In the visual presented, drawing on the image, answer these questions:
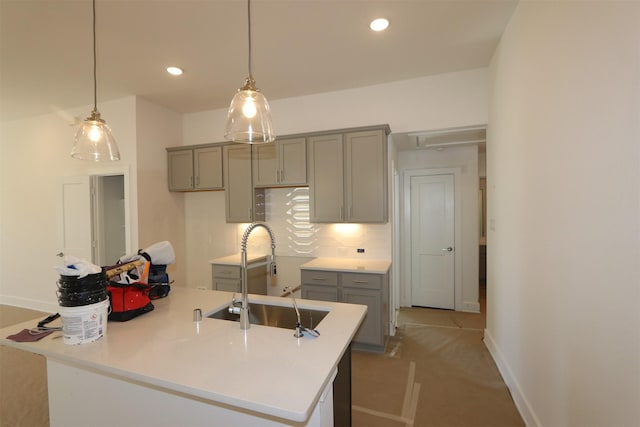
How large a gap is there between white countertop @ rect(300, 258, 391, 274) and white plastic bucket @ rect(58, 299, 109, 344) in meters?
2.00

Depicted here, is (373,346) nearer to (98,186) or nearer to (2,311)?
(98,186)

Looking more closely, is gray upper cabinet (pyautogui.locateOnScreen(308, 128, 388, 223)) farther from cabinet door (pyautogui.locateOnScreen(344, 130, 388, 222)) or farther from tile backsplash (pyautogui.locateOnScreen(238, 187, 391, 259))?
tile backsplash (pyautogui.locateOnScreen(238, 187, 391, 259))

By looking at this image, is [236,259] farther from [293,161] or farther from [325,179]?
[325,179]

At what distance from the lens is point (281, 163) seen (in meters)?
3.47

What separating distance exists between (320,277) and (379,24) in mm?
2453

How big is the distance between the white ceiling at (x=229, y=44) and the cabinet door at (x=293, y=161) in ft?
2.33

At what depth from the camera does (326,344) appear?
1.27 m

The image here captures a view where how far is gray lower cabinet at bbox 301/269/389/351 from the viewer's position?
2.89 metres

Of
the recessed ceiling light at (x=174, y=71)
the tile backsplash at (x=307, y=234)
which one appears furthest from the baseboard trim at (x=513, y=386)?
the recessed ceiling light at (x=174, y=71)

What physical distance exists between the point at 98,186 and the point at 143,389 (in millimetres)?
3870

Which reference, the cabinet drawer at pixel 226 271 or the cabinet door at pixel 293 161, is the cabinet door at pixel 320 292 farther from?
the cabinet door at pixel 293 161

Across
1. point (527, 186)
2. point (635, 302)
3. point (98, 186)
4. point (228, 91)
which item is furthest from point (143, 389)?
point (98, 186)

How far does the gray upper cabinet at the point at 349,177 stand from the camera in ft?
10.0

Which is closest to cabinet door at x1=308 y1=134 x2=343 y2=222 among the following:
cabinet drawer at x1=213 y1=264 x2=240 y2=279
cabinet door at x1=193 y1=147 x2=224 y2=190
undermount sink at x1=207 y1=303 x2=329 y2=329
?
cabinet drawer at x1=213 y1=264 x2=240 y2=279
